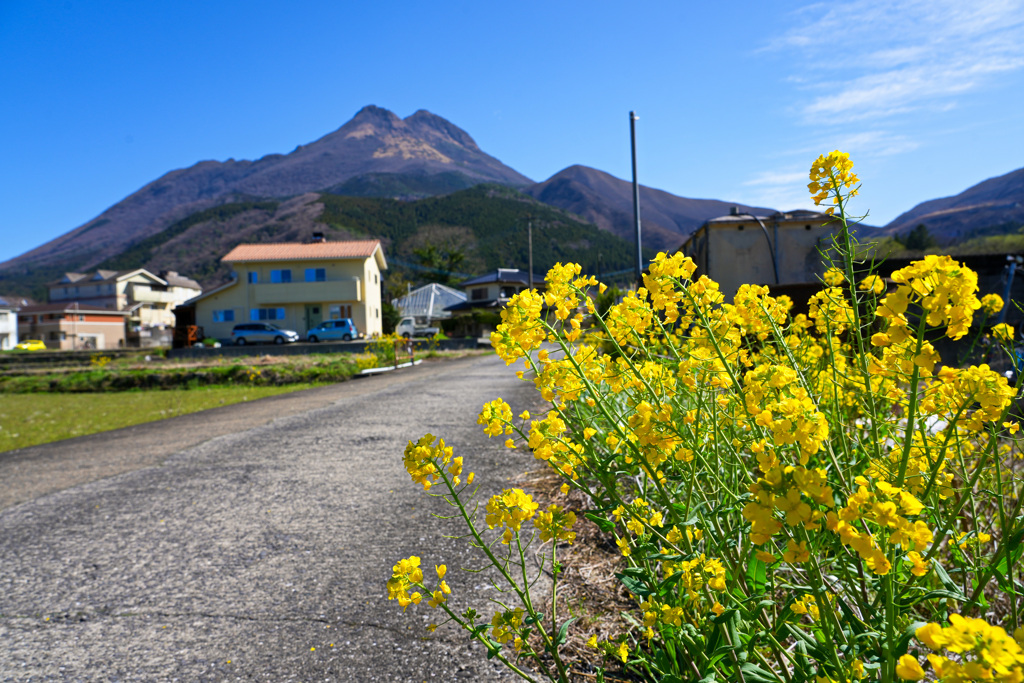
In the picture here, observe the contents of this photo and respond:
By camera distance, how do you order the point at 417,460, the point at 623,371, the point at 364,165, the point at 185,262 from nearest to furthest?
1. the point at 417,460
2. the point at 623,371
3. the point at 185,262
4. the point at 364,165

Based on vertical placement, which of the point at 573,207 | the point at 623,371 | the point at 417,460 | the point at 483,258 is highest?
the point at 573,207

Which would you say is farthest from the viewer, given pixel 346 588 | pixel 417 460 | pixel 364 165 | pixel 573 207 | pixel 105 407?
pixel 364 165

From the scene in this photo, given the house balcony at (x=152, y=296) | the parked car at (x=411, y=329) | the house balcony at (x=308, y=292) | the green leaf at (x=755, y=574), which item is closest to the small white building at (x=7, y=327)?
the house balcony at (x=152, y=296)

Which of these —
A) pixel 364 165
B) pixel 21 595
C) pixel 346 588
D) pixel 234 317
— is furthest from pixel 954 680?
pixel 364 165

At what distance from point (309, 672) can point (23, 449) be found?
5.57 meters

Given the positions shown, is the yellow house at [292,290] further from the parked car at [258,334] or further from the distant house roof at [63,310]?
the distant house roof at [63,310]

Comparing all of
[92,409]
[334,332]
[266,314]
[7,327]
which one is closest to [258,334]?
[266,314]

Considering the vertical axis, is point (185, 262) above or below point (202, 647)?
above

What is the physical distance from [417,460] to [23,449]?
6214mm

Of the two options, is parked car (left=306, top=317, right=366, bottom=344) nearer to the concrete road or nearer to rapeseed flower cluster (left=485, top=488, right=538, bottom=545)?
the concrete road

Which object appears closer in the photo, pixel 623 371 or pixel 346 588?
pixel 623 371

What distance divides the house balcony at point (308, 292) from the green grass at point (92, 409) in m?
15.4

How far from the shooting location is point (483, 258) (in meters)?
64.2

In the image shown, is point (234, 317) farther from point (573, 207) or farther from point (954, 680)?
point (573, 207)
